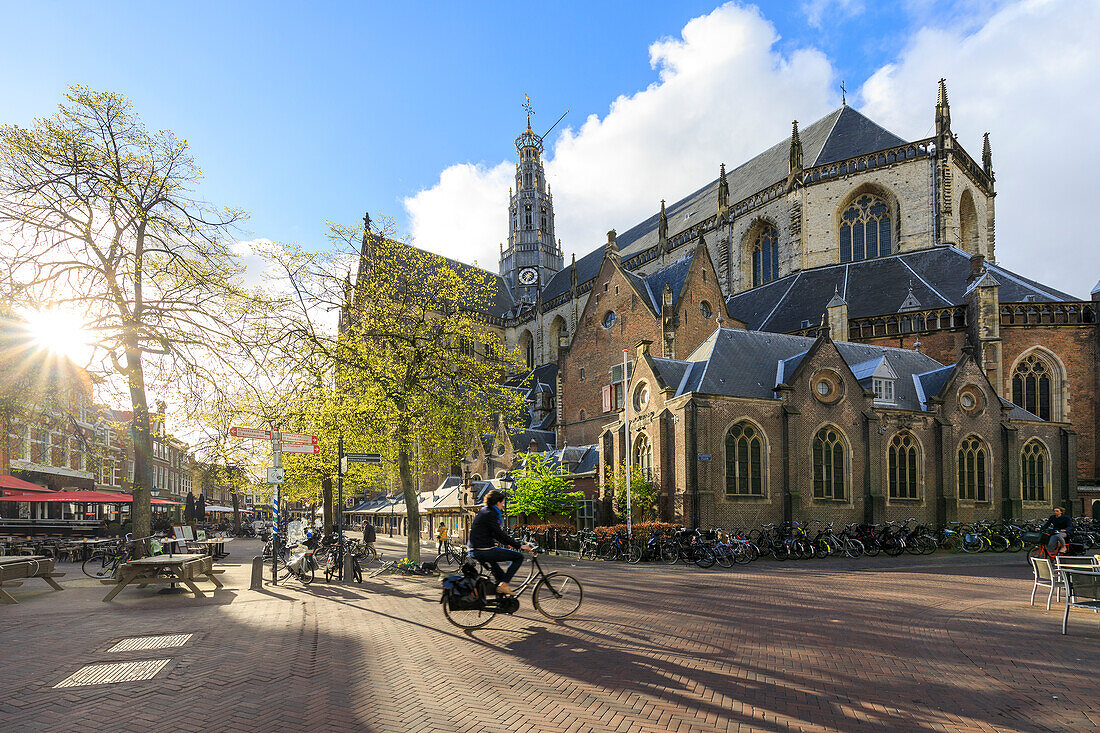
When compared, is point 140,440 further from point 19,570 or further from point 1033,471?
point 1033,471

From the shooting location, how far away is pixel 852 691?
624cm

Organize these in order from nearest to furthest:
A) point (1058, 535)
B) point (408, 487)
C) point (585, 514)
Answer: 1. point (1058, 535)
2. point (408, 487)
3. point (585, 514)

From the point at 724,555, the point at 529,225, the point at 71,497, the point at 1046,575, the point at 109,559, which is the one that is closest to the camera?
the point at 1046,575

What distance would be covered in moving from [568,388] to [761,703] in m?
33.1

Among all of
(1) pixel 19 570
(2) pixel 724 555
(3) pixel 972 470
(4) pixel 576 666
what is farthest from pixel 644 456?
(1) pixel 19 570

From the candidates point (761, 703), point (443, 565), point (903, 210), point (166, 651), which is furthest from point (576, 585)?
point (903, 210)

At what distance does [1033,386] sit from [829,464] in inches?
625

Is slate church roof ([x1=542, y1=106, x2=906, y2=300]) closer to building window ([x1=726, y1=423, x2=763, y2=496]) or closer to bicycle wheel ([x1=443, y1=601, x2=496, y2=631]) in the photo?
building window ([x1=726, y1=423, x2=763, y2=496])

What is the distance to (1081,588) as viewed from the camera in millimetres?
8805

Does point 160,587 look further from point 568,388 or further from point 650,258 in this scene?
point 650,258

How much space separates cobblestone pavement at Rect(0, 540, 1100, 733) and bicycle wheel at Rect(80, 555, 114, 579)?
6334 millimetres

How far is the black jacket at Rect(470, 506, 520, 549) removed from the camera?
8750 mm

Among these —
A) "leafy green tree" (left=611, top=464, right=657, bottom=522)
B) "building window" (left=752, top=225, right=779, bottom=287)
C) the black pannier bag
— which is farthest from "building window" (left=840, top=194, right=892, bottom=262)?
the black pannier bag

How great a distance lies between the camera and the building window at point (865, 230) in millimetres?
40219
